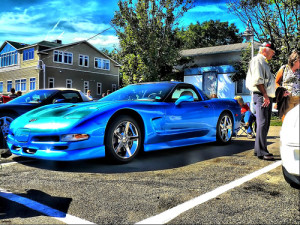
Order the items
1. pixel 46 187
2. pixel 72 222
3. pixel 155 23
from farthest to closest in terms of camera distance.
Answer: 1. pixel 155 23
2. pixel 46 187
3. pixel 72 222

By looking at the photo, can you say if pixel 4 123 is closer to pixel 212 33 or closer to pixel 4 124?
pixel 4 124

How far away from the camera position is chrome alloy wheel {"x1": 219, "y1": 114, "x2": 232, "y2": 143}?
630cm

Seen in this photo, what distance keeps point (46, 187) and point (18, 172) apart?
0.93 m

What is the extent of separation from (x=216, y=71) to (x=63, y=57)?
1719 cm

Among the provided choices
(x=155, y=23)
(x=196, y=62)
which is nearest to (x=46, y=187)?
(x=155, y=23)

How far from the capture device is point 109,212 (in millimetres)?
2473

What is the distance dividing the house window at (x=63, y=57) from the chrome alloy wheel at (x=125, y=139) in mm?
30225

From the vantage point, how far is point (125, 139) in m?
4.33

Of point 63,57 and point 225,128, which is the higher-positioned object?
point 63,57

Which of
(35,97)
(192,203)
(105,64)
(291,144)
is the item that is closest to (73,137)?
(192,203)

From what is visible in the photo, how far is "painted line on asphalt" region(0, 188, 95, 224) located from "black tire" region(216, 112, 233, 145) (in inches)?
164

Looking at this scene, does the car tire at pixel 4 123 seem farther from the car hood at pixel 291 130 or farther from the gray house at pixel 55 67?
the gray house at pixel 55 67

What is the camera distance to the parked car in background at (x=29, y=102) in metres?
5.88

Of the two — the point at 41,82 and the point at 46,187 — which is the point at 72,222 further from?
the point at 41,82
